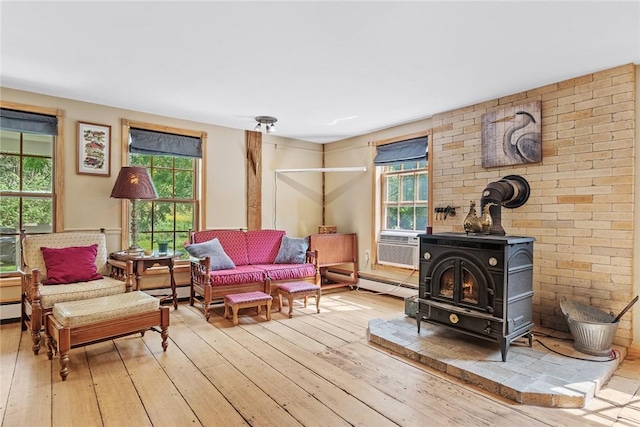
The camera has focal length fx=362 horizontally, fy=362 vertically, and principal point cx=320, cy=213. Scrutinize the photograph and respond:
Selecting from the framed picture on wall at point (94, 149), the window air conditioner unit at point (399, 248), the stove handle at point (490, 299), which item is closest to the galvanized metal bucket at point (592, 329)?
the stove handle at point (490, 299)

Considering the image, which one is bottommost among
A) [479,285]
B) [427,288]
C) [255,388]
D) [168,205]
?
[255,388]

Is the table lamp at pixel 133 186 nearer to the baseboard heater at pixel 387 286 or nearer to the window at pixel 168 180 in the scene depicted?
the window at pixel 168 180

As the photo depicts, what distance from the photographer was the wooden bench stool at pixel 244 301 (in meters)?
3.72

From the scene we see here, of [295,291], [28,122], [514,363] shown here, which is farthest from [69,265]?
[514,363]

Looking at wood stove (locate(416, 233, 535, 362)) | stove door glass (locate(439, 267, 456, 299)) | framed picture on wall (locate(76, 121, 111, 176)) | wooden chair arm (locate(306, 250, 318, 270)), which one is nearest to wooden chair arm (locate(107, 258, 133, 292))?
framed picture on wall (locate(76, 121, 111, 176))

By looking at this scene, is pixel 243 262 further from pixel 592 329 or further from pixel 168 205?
pixel 592 329

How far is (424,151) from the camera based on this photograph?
15.2 feet

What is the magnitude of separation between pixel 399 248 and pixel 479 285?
2146mm

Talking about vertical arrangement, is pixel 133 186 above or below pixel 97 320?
above

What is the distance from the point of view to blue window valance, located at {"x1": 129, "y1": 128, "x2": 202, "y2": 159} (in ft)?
14.6

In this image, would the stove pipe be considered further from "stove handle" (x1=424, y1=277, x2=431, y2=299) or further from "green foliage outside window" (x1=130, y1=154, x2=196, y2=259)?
"green foliage outside window" (x1=130, y1=154, x2=196, y2=259)

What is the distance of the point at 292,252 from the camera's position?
4922 millimetres

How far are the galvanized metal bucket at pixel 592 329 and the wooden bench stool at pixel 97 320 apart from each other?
334 centimetres

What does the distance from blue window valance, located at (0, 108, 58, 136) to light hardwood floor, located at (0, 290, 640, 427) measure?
6.74ft
